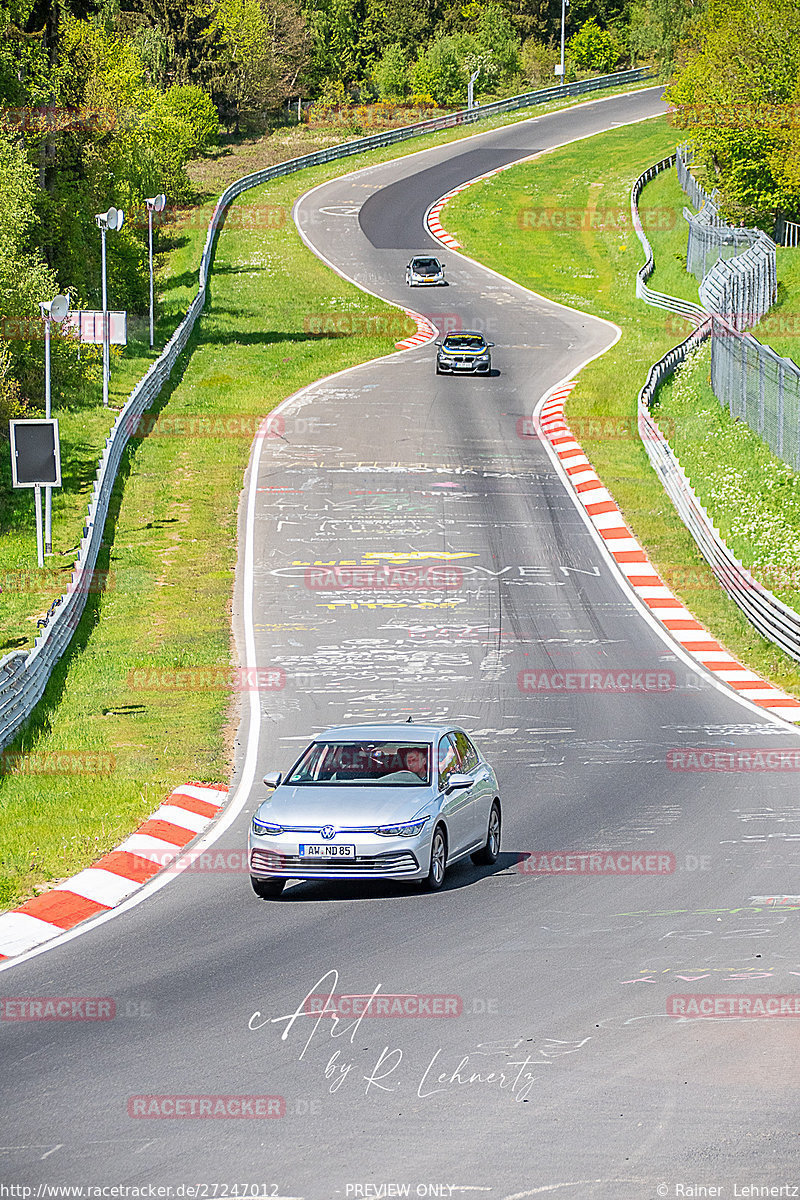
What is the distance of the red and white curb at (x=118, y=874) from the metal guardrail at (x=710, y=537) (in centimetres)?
1192

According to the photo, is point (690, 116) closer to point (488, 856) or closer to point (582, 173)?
point (582, 173)

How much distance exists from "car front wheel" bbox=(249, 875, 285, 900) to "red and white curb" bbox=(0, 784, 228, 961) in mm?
1293

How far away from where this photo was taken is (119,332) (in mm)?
40312

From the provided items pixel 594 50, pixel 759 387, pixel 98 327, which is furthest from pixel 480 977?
pixel 594 50

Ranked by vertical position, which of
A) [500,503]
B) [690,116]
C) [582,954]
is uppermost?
[690,116]

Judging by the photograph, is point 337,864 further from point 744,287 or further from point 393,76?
point 393,76

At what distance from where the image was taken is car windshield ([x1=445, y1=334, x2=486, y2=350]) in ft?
169

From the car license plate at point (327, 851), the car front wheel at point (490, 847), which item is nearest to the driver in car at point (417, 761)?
the car front wheel at point (490, 847)

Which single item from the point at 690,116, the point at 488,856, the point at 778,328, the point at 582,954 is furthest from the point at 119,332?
the point at 690,116

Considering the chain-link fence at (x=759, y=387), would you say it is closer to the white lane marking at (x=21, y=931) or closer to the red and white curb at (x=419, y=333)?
the red and white curb at (x=419, y=333)

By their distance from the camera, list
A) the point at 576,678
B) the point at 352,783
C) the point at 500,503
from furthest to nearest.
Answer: the point at 500,503, the point at 576,678, the point at 352,783

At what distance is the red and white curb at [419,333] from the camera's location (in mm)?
57094

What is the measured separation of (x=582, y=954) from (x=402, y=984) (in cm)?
157

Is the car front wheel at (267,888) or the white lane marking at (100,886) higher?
the car front wheel at (267,888)
